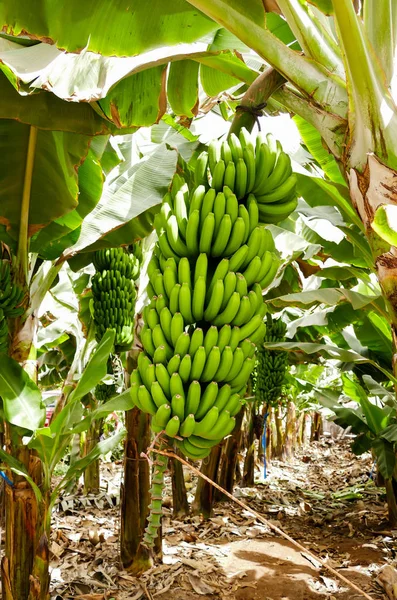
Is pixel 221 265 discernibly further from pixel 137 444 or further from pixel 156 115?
pixel 137 444

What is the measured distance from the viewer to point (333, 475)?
29.9ft

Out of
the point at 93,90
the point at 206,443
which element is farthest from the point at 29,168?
the point at 206,443

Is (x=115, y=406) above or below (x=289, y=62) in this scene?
below

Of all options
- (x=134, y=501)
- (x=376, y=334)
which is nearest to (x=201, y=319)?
(x=134, y=501)

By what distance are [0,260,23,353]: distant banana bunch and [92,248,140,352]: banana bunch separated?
0.79 meters

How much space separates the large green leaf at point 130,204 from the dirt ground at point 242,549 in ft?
5.92

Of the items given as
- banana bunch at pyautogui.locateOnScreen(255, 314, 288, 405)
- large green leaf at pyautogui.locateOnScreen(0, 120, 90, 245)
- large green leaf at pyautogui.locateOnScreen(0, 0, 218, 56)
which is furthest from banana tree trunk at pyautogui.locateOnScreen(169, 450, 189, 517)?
large green leaf at pyautogui.locateOnScreen(0, 0, 218, 56)

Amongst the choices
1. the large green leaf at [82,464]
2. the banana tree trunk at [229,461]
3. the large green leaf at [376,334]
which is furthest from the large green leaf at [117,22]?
the banana tree trunk at [229,461]

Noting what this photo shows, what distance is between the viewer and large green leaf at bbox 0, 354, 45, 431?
2178mm

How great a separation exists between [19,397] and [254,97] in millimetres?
1657

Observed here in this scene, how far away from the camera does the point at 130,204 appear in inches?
102

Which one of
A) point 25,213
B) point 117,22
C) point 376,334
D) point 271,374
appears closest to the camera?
point 117,22

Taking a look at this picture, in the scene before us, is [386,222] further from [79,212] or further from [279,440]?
[279,440]

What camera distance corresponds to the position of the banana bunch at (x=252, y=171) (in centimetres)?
130
